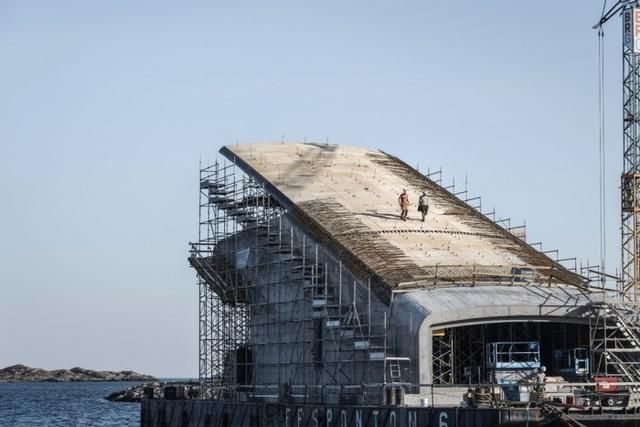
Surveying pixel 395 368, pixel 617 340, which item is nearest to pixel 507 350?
pixel 617 340

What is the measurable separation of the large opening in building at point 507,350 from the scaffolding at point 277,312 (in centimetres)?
337

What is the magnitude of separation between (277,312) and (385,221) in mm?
8417

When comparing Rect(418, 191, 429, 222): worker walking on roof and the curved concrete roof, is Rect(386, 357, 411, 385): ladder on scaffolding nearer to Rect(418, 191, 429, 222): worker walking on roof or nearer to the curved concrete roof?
the curved concrete roof

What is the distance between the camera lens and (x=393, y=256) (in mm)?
78062

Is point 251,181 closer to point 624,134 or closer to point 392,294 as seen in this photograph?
point 392,294

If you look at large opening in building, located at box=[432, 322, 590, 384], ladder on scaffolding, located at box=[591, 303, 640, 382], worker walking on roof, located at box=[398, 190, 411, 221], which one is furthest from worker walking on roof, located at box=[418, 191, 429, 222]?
ladder on scaffolding, located at box=[591, 303, 640, 382]

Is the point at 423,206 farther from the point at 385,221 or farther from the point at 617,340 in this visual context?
the point at 617,340

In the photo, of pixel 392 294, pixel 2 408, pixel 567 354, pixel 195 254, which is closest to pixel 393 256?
pixel 392 294

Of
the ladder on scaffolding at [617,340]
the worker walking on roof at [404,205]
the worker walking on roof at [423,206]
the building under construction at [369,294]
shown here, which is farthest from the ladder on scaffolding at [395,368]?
the worker walking on roof at [423,206]

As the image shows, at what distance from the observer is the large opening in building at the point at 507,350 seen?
239 ft

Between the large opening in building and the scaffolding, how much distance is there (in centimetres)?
337

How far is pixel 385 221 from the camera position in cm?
8419

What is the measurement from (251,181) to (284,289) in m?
9.03

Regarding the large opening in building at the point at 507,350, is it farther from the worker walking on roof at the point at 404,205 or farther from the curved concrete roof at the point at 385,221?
the worker walking on roof at the point at 404,205
